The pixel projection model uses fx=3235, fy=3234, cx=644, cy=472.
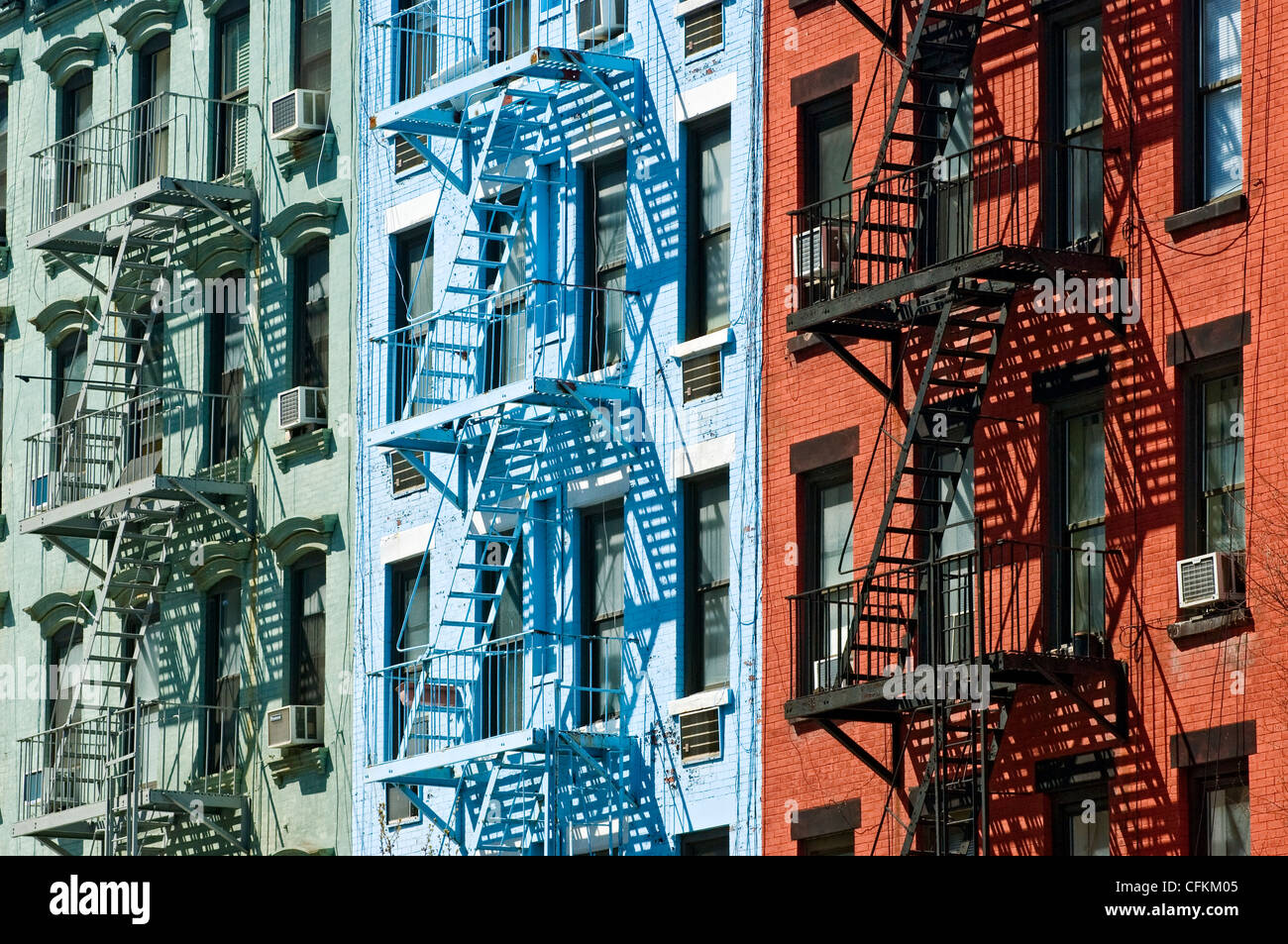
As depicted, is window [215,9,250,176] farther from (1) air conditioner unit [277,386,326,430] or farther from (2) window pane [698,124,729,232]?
(2) window pane [698,124,729,232]

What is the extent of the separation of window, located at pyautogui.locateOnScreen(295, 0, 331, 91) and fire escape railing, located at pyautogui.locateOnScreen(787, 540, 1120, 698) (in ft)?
41.0

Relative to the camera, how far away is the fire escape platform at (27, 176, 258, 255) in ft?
127

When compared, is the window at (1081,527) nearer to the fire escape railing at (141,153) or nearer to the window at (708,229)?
the window at (708,229)

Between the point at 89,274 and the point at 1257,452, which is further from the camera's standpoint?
the point at 89,274

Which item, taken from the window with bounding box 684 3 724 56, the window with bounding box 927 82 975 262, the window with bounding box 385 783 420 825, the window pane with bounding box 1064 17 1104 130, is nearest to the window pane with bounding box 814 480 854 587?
the window with bounding box 927 82 975 262

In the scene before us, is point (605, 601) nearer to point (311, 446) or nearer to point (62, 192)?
point (311, 446)

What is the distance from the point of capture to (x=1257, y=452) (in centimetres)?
2548

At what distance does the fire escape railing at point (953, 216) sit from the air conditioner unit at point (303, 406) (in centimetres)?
850

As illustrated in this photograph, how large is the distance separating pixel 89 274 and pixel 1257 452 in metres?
19.8

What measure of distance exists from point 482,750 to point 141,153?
1327 centimetres

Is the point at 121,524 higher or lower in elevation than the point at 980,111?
lower

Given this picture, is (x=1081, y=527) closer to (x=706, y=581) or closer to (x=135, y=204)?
(x=706, y=581)

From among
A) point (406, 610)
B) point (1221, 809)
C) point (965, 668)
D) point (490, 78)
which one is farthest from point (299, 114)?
point (1221, 809)

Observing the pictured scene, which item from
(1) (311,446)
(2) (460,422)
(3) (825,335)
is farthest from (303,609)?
(3) (825,335)
